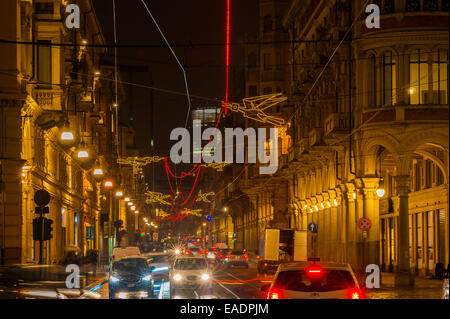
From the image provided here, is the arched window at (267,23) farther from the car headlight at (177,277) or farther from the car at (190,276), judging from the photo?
the car headlight at (177,277)

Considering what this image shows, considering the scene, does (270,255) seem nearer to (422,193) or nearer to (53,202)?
(422,193)

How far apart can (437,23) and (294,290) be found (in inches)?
1170

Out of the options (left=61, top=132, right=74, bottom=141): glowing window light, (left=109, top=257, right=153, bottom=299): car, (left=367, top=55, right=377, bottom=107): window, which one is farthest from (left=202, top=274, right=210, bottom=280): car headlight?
(left=367, top=55, right=377, bottom=107): window

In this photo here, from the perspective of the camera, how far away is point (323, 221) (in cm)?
5725

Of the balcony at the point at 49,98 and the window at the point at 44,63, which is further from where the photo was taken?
the window at the point at 44,63

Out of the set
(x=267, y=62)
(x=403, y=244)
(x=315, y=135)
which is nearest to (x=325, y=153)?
(x=315, y=135)

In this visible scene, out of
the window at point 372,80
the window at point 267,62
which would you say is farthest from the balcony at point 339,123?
the window at point 267,62

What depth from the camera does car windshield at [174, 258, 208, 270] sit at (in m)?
33.2

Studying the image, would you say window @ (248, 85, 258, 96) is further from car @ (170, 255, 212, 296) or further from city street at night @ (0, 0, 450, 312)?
car @ (170, 255, 212, 296)

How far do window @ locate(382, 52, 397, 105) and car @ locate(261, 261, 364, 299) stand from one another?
95.9 ft

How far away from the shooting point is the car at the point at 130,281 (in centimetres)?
2848

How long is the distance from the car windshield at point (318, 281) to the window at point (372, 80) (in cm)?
3076

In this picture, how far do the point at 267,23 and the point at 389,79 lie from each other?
46.3 metres

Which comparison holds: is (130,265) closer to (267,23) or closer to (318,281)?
(318,281)
